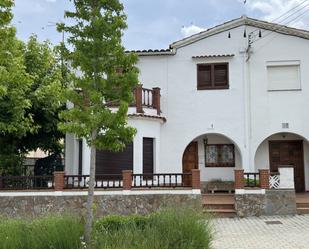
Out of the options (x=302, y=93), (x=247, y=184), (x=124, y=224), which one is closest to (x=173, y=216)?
(x=124, y=224)

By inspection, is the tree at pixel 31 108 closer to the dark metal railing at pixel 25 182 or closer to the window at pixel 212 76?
the dark metal railing at pixel 25 182

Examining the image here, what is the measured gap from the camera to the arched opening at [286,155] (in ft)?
62.2

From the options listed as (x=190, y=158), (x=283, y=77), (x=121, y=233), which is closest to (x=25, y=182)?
(x=190, y=158)

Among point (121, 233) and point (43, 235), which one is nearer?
point (43, 235)

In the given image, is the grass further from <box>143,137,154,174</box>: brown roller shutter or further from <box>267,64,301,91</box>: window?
<box>267,64,301,91</box>: window

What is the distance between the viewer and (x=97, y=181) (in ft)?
52.2

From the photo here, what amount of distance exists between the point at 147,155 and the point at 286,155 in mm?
6998

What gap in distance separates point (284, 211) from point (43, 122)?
421 inches

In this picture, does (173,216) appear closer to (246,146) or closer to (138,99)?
(138,99)

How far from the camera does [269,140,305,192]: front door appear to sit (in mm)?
19000

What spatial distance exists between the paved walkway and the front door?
15.7ft

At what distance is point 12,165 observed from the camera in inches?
671

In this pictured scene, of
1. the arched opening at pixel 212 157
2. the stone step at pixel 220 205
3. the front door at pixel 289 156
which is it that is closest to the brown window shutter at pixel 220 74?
the arched opening at pixel 212 157

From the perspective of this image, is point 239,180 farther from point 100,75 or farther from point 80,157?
point 100,75
